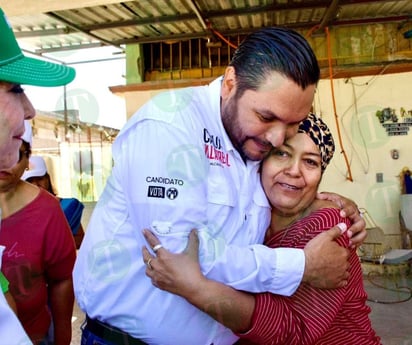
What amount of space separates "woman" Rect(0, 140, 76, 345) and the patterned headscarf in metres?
1.12

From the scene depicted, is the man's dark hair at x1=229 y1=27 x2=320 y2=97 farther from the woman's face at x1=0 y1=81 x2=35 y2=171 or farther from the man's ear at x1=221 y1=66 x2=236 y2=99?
the woman's face at x1=0 y1=81 x2=35 y2=171

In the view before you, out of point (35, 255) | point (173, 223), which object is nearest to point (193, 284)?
point (173, 223)

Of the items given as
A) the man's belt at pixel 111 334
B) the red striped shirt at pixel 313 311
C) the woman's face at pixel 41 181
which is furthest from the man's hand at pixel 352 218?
the woman's face at pixel 41 181

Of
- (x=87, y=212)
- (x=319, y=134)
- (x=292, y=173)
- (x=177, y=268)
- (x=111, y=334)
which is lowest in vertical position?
(x=87, y=212)

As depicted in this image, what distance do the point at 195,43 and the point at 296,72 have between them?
5.60 m

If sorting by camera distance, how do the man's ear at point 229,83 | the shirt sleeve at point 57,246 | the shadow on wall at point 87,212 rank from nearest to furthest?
the man's ear at point 229,83 → the shirt sleeve at point 57,246 → the shadow on wall at point 87,212

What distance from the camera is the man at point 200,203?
121 cm

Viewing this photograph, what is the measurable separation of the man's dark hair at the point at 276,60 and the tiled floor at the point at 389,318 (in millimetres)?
3335

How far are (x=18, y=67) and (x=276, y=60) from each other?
696 millimetres

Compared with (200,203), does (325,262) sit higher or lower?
lower

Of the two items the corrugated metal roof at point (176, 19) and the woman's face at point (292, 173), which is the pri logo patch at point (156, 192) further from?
the corrugated metal roof at point (176, 19)

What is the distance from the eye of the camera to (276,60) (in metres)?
1.30

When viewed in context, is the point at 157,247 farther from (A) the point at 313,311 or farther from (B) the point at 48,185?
(B) the point at 48,185

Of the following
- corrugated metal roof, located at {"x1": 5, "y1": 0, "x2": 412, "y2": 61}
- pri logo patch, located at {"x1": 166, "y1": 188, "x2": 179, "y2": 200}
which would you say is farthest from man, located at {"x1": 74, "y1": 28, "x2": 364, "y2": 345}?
corrugated metal roof, located at {"x1": 5, "y1": 0, "x2": 412, "y2": 61}
